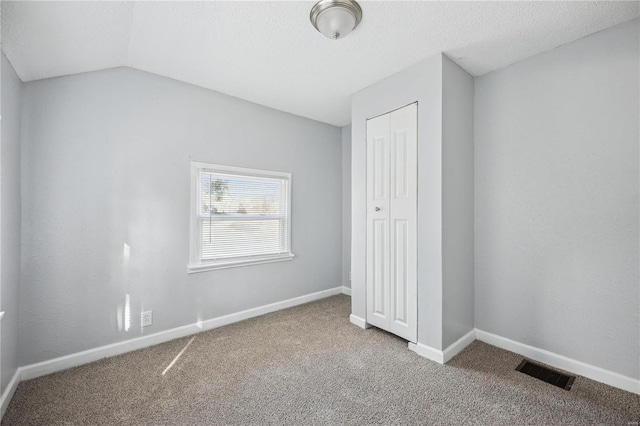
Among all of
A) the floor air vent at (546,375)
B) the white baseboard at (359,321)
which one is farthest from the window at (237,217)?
the floor air vent at (546,375)

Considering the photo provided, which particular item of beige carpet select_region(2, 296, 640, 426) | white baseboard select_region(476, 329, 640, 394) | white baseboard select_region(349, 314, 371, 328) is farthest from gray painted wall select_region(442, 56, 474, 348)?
white baseboard select_region(349, 314, 371, 328)

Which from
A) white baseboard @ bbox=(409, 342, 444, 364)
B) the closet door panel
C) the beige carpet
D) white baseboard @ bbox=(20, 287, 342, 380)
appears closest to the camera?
the beige carpet

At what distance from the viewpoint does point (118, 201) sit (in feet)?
7.84

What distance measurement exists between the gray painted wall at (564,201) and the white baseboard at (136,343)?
2.24 meters

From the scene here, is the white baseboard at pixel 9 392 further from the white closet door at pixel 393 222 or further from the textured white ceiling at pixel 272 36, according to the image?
the white closet door at pixel 393 222

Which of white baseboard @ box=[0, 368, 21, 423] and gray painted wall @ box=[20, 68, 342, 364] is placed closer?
white baseboard @ box=[0, 368, 21, 423]

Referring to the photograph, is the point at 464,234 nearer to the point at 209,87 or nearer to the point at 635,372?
the point at 635,372

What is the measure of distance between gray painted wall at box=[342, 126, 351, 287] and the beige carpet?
5.18 ft

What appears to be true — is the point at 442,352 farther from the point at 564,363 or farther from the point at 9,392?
the point at 9,392

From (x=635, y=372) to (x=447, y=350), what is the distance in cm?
112

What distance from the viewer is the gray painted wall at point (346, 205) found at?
4078 millimetres

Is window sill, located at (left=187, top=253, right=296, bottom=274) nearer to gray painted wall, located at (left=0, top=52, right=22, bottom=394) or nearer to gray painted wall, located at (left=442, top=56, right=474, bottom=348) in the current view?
gray painted wall, located at (left=0, top=52, right=22, bottom=394)

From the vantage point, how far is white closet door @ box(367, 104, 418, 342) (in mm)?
2463

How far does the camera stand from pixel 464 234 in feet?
8.36
